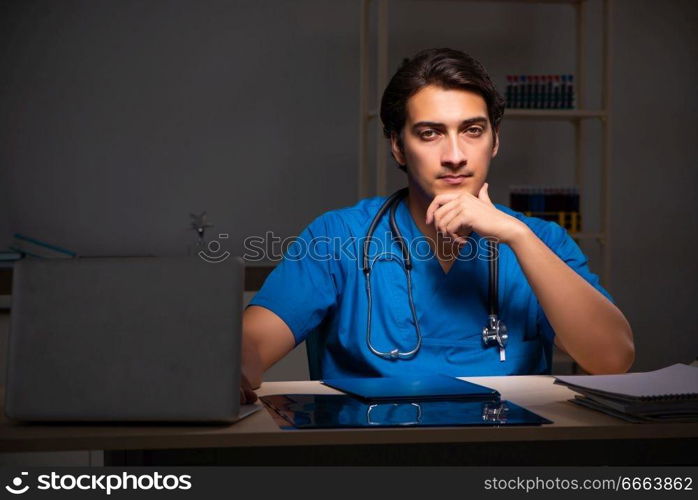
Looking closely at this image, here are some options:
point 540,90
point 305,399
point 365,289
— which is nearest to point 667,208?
point 540,90

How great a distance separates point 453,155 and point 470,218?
8.2 inches

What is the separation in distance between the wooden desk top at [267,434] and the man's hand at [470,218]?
0.48 meters

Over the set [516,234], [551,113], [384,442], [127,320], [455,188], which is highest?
[551,113]

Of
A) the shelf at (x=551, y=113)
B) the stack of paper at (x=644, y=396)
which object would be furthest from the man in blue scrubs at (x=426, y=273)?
the shelf at (x=551, y=113)

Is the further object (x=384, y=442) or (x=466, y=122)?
(x=466, y=122)

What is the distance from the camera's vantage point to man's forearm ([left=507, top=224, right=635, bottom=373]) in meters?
1.44

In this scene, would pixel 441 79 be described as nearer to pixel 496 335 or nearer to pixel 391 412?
pixel 496 335

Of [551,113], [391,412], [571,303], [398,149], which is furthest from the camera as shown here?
[551,113]

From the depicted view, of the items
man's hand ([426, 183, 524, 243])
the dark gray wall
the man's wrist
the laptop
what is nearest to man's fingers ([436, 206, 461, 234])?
man's hand ([426, 183, 524, 243])

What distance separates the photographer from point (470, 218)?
58.4 inches

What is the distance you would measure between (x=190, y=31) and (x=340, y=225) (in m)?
2.04

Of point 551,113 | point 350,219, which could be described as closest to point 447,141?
point 350,219

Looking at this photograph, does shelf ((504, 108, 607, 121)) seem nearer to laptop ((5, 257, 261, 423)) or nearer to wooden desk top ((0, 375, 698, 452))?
wooden desk top ((0, 375, 698, 452))

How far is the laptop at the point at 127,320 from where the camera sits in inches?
36.7
